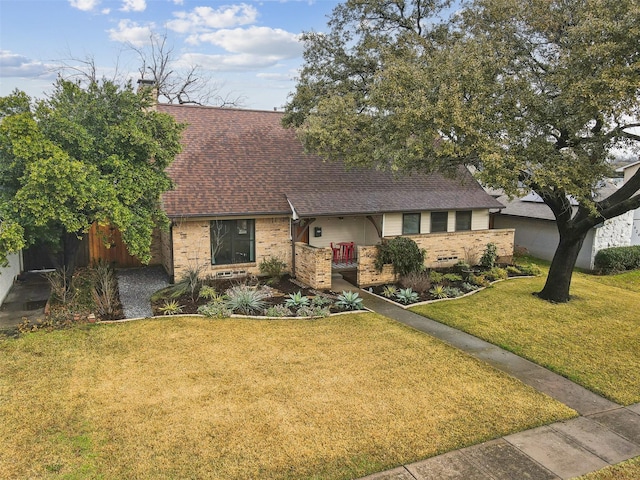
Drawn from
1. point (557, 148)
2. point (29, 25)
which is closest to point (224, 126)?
point (29, 25)

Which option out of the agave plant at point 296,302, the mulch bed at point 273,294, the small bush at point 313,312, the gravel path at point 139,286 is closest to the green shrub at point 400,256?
the mulch bed at point 273,294

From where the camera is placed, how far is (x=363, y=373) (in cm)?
861

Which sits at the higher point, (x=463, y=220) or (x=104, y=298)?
(x=463, y=220)

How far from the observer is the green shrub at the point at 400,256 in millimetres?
15875

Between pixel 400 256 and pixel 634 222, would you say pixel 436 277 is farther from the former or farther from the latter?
pixel 634 222

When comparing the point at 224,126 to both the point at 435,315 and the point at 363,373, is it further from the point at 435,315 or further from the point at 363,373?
the point at 363,373

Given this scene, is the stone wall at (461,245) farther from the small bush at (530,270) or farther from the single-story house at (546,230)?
the single-story house at (546,230)

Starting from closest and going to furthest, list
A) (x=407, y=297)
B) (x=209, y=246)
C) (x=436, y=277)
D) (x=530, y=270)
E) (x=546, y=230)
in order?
(x=407, y=297), (x=209, y=246), (x=436, y=277), (x=530, y=270), (x=546, y=230)

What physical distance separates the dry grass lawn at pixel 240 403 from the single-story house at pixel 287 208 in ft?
16.4

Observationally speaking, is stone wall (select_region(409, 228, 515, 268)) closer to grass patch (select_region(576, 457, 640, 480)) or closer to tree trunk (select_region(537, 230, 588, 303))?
tree trunk (select_region(537, 230, 588, 303))

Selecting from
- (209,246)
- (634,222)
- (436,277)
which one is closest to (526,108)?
(436,277)

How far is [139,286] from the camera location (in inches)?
598

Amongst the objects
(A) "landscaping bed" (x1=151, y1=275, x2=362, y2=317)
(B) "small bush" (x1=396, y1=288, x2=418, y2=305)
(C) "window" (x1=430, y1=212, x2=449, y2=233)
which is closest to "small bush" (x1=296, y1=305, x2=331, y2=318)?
(A) "landscaping bed" (x1=151, y1=275, x2=362, y2=317)

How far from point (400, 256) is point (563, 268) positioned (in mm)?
5261
